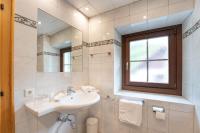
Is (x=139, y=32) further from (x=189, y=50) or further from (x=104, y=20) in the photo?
(x=189, y=50)

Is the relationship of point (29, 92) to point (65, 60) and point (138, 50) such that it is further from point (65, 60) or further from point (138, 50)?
point (138, 50)

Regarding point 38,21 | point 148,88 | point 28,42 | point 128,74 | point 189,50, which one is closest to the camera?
point 28,42

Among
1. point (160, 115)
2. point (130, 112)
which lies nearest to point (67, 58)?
point (130, 112)

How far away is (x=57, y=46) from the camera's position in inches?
63.3

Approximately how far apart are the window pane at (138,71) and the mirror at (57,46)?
95 cm

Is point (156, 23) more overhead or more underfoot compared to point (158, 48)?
more overhead

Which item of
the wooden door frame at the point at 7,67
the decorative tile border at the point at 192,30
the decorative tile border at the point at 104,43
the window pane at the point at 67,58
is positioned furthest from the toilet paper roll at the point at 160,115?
the wooden door frame at the point at 7,67

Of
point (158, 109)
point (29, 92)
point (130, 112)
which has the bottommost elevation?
point (130, 112)

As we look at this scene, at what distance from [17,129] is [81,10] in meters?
1.84

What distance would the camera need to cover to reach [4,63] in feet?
3.47

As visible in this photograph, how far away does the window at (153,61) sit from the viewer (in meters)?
1.73

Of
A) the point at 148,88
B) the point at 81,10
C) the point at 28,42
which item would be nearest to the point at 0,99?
the point at 28,42

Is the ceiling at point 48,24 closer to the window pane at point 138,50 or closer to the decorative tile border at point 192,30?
the window pane at point 138,50

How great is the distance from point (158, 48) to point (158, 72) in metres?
0.39
